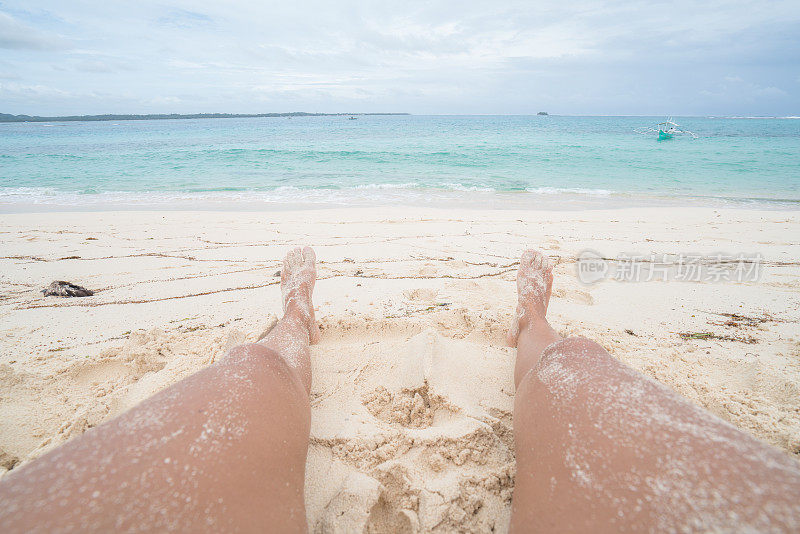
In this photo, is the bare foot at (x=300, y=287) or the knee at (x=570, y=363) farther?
the bare foot at (x=300, y=287)

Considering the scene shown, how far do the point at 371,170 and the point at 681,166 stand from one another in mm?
9448

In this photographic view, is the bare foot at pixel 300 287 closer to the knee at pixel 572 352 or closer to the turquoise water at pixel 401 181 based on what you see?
the knee at pixel 572 352

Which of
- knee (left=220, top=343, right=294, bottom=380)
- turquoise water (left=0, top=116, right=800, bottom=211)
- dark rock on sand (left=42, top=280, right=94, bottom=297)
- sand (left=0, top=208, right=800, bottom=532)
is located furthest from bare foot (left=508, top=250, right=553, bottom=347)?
turquoise water (left=0, top=116, right=800, bottom=211)

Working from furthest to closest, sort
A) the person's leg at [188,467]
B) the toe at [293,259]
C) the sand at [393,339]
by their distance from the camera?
the toe at [293,259] < the sand at [393,339] < the person's leg at [188,467]

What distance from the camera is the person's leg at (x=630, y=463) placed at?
0.66 meters

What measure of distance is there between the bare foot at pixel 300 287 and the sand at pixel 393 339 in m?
0.15

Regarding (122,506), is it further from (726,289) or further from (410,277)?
(726,289)

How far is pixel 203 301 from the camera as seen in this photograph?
2482 millimetres

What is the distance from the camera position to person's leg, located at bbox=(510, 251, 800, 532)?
660 mm

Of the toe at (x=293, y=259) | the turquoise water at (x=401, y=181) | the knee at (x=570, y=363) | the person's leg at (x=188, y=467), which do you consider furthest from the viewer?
the turquoise water at (x=401, y=181)

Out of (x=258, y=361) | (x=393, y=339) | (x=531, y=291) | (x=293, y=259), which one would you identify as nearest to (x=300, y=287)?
(x=293, y=259)

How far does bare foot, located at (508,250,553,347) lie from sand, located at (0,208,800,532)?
17cm

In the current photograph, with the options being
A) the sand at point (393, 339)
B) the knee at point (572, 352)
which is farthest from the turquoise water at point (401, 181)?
the knee at point (572, 352)

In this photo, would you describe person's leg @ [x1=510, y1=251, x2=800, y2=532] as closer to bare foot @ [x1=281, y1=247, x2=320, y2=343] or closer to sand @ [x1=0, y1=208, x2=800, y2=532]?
sand @ [x1=0, y1=208, x2=800, y2=532]
